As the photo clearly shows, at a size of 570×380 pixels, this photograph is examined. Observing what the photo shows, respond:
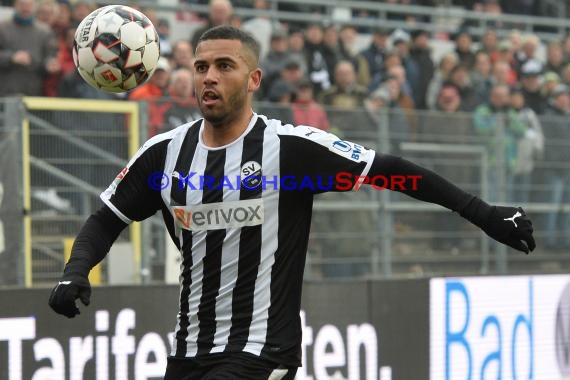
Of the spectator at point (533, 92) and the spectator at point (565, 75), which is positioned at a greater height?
the spectator at point (565, 75)

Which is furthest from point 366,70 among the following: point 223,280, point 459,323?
point 223,280

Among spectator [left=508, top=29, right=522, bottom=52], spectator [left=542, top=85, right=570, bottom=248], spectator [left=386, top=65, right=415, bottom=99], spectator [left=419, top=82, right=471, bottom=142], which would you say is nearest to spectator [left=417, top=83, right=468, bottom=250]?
spectator [left=419, top=82, right=471, bottom=142]

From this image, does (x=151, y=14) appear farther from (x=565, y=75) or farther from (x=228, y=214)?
(x=228, y=214)

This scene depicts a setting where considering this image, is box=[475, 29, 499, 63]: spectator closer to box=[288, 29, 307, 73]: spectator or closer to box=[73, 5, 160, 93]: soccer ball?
box=[288, 29, 307, 73]: spectator

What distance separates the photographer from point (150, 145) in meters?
5.34

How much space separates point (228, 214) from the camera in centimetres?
510

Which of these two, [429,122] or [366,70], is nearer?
[429,122]

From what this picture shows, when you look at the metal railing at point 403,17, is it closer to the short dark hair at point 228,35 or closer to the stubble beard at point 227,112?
the short dark hair at point 228,35

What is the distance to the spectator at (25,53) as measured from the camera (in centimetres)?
1073

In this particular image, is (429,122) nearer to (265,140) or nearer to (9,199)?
(9,199)

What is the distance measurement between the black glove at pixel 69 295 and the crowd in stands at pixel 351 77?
15.7 feet

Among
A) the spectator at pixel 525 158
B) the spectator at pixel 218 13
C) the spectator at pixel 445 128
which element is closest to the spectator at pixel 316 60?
the spectator at pixel 218 13

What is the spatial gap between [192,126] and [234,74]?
16.2 inches

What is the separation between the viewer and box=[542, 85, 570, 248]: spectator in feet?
39.4
